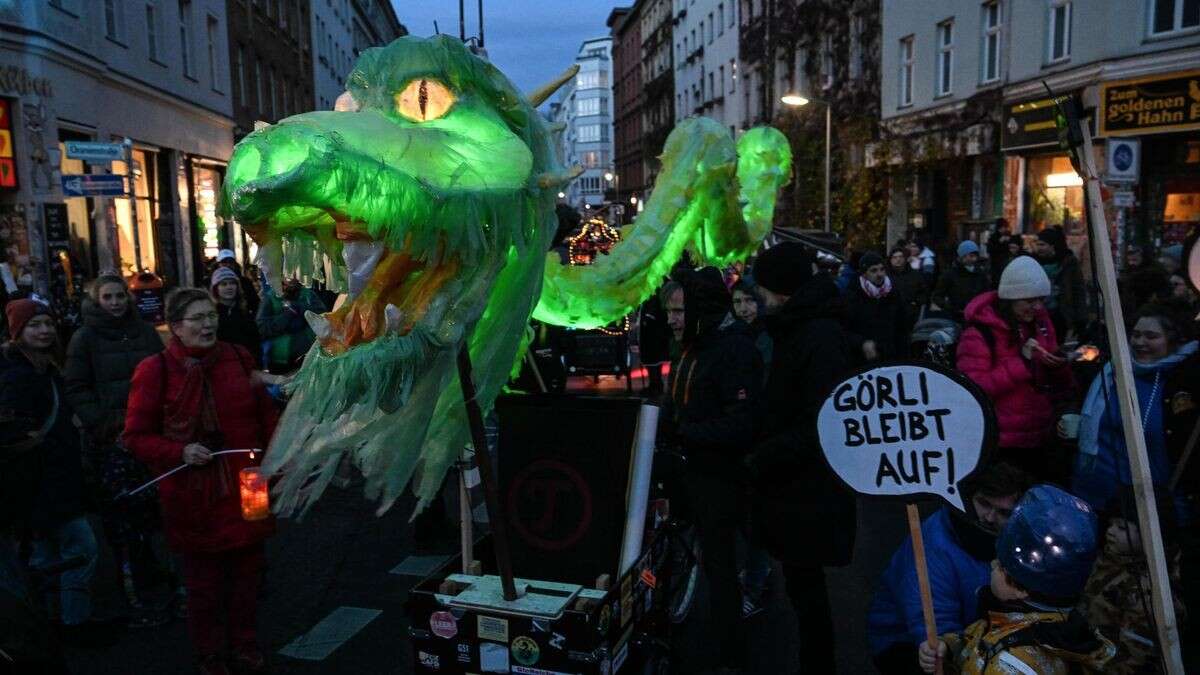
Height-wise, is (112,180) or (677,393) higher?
(112,180)

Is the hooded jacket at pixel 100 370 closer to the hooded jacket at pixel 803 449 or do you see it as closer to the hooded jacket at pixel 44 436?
the hooded jacket at pixel 44 436

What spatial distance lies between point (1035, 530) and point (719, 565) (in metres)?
1.93

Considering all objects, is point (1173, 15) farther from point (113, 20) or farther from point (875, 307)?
point (113, 20)

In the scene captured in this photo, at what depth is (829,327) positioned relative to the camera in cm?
330

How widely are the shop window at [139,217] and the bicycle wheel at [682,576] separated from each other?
12311 mm

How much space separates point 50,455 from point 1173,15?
1437 centimetres

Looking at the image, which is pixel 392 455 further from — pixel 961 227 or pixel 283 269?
pixel 961 227

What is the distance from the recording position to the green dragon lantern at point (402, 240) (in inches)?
72.7

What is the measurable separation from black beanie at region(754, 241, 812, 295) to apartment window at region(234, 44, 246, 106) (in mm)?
21799

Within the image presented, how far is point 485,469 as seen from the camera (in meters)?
2.36

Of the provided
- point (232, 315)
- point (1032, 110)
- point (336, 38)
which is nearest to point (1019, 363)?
point (232, 315)

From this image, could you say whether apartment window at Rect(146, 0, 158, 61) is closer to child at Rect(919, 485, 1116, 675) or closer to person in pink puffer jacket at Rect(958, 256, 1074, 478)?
person in pink puffer jacket at Rect(958, 256, 1074, 478)

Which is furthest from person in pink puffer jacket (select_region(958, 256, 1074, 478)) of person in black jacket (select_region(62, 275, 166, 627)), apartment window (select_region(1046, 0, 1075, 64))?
apartment window (select_region(1046, 0, 1075, 64))

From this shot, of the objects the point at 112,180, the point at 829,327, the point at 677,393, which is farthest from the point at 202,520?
the point at 112,180
